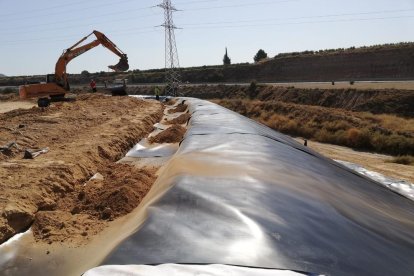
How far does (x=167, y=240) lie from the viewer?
2.37 meters

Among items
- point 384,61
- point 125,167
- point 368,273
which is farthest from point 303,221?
point 384,61

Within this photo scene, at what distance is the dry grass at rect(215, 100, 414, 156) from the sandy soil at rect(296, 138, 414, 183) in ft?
2.73

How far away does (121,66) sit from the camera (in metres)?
19.2

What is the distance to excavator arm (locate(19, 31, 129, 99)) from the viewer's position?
18312 mm

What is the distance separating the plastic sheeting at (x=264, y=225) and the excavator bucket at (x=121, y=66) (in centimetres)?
1567

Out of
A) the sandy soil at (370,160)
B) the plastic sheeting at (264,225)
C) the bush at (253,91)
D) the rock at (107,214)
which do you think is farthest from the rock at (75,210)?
the bush at (253,91)

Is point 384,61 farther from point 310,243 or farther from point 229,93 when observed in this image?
point 310,243

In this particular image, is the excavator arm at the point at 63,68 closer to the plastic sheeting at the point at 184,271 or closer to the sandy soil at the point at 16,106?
the sandy soil at the point at 16,106

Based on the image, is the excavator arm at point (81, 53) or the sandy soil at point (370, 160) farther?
the excavator arm at point (81, 53)

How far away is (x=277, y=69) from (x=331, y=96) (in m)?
→ 22.1

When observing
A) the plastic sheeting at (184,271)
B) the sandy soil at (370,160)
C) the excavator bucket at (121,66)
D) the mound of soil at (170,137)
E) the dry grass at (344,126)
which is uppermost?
the excavator bucket at (121,66)

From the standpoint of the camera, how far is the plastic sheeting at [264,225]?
2.22 meters

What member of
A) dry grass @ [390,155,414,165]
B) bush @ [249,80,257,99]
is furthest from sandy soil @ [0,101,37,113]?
bush @ [249,80,257,99]

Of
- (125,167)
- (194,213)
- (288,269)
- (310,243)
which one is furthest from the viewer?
(125,167)
